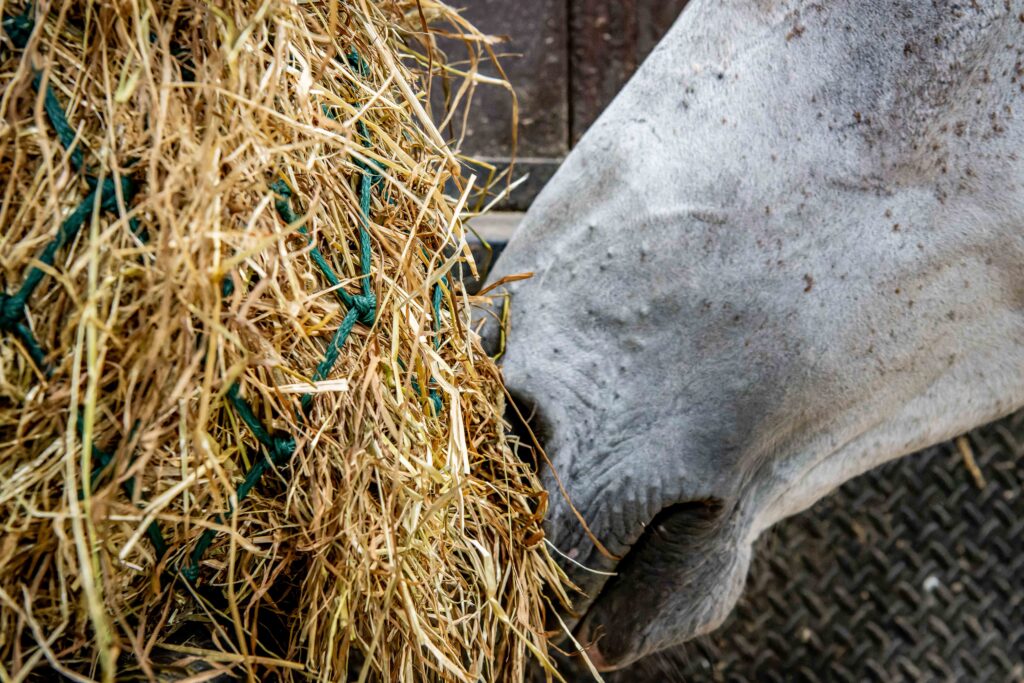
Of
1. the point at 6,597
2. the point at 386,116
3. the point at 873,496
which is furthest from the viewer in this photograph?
the point at 873,496

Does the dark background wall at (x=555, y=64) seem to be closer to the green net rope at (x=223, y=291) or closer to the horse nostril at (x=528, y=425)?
the horse nostril at (x=528, y=425)

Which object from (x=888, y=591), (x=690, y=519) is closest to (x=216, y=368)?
(x=690, y=519)

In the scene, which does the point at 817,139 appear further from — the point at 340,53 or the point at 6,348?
the point at 6,348

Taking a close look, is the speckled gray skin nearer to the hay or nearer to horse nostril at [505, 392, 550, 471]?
horse nostril at [505, 392, 550, 471]

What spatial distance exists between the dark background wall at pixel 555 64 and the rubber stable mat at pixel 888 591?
0.83m

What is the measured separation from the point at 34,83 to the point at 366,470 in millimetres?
309

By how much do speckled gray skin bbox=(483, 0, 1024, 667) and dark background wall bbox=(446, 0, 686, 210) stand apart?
0.89 meters

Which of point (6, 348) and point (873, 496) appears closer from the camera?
point (6, 348)

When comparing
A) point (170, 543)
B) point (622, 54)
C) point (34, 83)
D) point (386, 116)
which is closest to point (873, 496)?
point (622, 54)

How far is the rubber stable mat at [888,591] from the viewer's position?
162 cm

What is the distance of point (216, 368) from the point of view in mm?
536

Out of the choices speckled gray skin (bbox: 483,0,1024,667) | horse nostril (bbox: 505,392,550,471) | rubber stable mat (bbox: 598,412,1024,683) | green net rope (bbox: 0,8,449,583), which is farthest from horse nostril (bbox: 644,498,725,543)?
rubber stable mat (bbox: 598,412,1024,683)

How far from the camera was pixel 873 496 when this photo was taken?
1.64 meters

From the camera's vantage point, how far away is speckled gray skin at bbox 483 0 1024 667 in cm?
78
